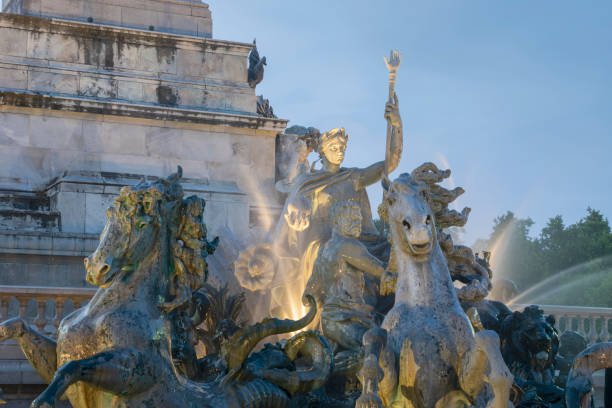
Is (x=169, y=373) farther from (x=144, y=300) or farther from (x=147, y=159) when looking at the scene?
(x=147, y=159)

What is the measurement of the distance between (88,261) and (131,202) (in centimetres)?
49

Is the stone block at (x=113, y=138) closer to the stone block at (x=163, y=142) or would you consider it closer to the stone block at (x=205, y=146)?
the stone block at (x=163, y=142)

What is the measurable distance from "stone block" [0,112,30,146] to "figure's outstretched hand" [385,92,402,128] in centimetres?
662

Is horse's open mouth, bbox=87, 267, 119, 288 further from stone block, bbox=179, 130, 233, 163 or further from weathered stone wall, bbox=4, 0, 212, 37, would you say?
weathered stone wall, bbox=4, 0, 212, 37

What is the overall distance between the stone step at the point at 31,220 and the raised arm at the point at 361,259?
578 cm

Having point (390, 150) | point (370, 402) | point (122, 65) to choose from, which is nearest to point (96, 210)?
point (122, 65)

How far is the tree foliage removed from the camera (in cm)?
3622

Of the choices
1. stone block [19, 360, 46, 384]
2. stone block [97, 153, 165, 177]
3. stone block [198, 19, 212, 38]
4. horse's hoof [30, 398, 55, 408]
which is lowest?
stone block [19, 360, 46, 384]

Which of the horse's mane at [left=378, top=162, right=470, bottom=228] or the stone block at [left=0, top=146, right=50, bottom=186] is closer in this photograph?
the horse's mane at [left=378, top=162, right=470, bottom=228]

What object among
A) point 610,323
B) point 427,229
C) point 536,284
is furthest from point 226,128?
point 536,284

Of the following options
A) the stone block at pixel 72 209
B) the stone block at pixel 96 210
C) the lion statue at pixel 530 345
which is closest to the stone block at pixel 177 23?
the stone block at pixel 96 210

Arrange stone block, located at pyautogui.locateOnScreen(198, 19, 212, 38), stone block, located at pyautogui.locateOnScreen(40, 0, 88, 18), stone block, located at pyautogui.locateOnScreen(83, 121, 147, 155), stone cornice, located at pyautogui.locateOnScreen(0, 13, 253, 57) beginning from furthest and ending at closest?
stone block, located at pyautogui.locateOnScreen(198, 19, 212, 38) < stone block, located at pyautogui.locateOnScreen(40, 0, 88, 18) < stone cornice, located at pyautogui.locateOnScreen(0, 13, 253, 57) < stone block, located at pyautogui.locateOnScreen(83, 121, 147, 155)

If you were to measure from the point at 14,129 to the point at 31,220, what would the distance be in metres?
1.58

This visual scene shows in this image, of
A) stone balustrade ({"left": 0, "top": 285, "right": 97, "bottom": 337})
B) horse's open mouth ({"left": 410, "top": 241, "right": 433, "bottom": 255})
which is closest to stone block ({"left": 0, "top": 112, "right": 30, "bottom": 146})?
stone balustrade ({"left": 0, "top": 285, "right": 97, "bottom": 337})
